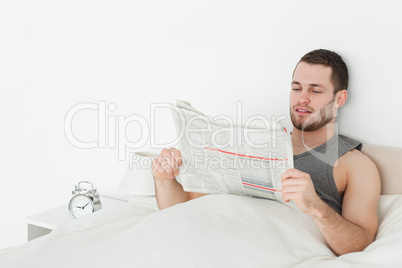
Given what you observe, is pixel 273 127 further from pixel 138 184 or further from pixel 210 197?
pixel 138 184

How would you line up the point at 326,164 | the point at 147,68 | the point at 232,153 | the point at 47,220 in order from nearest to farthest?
the point at 232,153, the point at 326,164, the point at 47,220, the point at 147,68

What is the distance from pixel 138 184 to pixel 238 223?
0.69m

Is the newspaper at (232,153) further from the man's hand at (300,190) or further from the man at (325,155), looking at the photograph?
the man at (325,155)

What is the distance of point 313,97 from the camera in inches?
56.7

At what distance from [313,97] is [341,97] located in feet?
0.33

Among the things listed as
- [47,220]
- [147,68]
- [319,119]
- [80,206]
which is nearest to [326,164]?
[319,119]

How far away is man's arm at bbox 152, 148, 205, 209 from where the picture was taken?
1.47 m

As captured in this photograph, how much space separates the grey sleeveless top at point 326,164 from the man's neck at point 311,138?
0.02 meters

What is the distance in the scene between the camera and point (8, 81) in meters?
2.36

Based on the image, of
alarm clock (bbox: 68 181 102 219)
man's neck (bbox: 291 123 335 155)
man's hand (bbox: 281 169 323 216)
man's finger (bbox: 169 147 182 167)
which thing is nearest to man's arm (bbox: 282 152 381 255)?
man's hand (bbox: 281 169 323 216)

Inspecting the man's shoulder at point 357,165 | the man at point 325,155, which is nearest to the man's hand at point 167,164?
the man at point 325,155

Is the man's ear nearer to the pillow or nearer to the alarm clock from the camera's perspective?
the pillow

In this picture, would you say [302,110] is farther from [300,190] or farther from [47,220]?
[47,220]

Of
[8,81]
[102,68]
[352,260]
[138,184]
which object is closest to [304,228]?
[352,260]
